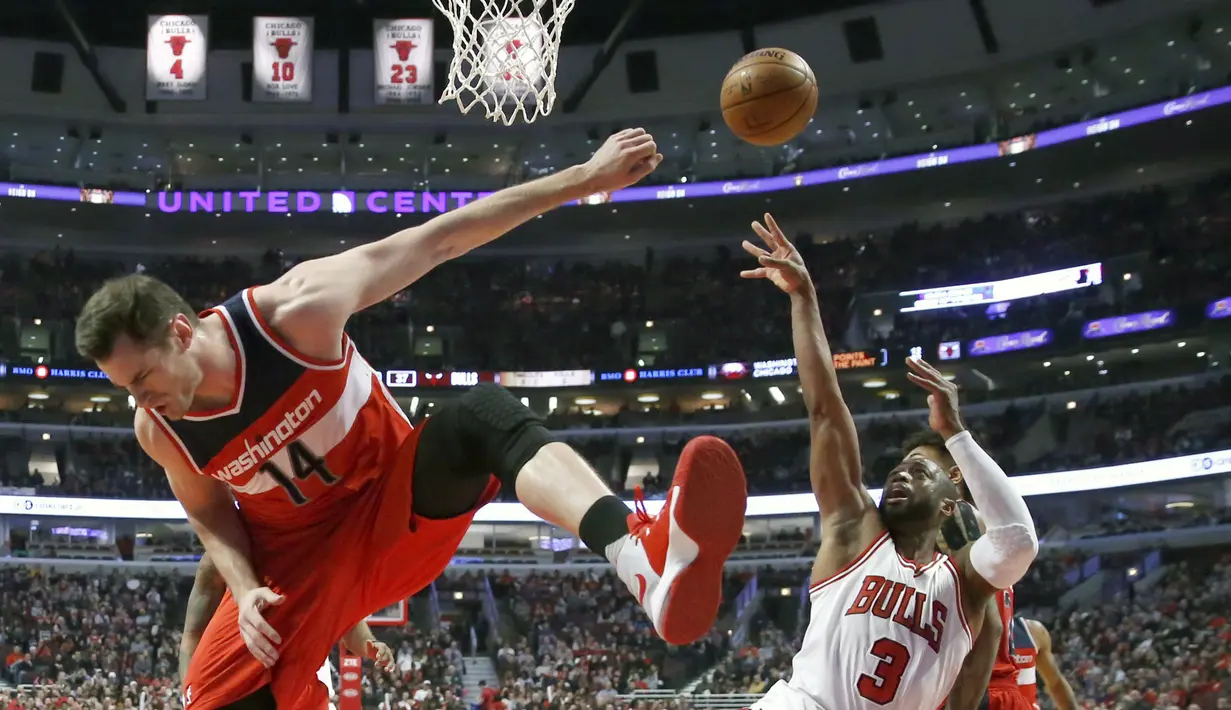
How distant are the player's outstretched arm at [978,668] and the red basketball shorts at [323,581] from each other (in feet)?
7.83

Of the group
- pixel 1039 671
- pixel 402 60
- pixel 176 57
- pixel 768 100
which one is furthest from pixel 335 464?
pixel 176 57

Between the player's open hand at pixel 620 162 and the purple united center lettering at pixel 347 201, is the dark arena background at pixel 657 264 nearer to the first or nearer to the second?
the purple united center lettering at pixel 347 201

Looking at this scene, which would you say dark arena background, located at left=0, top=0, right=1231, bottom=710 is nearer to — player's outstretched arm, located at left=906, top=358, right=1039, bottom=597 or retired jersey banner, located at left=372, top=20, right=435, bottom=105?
retired jersey banner, located at left=372, top=20, right=435, bottom=105

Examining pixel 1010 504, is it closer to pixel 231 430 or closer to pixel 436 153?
pixel 231 430

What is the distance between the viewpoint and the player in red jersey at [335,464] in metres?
2.89

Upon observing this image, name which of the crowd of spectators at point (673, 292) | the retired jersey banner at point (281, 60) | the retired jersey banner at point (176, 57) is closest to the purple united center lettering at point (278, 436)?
the retired jersey banner at point (281, 60)

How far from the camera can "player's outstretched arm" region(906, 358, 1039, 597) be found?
415 cm

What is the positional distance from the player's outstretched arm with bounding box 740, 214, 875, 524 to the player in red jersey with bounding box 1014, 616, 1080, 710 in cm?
207

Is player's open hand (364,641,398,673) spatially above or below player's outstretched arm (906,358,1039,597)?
below

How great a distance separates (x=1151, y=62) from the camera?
2825 centimetres

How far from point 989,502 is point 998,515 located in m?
0.06

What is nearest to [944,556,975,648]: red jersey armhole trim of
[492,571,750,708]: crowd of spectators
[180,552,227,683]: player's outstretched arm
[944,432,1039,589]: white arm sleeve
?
[944,432,1039,589]: white arm sleeve

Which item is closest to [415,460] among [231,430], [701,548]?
[231,430]

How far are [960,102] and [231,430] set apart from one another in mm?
30117
